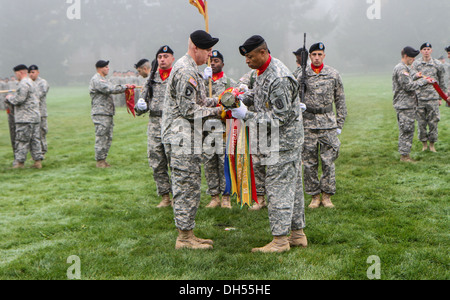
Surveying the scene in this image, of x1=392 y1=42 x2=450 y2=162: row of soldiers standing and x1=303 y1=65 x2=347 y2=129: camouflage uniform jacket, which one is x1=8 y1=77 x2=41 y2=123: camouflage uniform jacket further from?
x1=392 y1=42 x2=450 y2=162: row of soldiers standing

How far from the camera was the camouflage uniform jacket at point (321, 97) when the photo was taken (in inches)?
276

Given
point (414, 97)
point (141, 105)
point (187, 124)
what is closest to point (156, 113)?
point (141, 105)

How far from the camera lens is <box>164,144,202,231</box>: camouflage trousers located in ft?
17.7

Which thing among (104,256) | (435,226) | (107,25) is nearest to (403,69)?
(435,226)

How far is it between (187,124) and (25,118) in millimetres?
7903

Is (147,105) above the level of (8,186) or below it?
above

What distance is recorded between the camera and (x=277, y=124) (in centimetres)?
494

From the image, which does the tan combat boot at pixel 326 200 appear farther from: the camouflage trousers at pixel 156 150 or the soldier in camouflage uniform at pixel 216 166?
the camouflage trousers at pixel 156 150

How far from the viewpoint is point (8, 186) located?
32.2 ft

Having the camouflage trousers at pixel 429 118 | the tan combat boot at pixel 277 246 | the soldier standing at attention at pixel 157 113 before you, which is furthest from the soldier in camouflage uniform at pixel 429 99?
the tan combat boot at pixel 277 246

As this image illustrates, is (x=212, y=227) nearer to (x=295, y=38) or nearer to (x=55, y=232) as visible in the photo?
(x=55, y=232)

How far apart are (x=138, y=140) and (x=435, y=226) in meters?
11.8

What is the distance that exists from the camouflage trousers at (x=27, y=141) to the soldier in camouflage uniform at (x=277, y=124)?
8.54m

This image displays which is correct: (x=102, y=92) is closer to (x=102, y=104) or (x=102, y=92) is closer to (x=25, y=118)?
(x=102, y=104)
